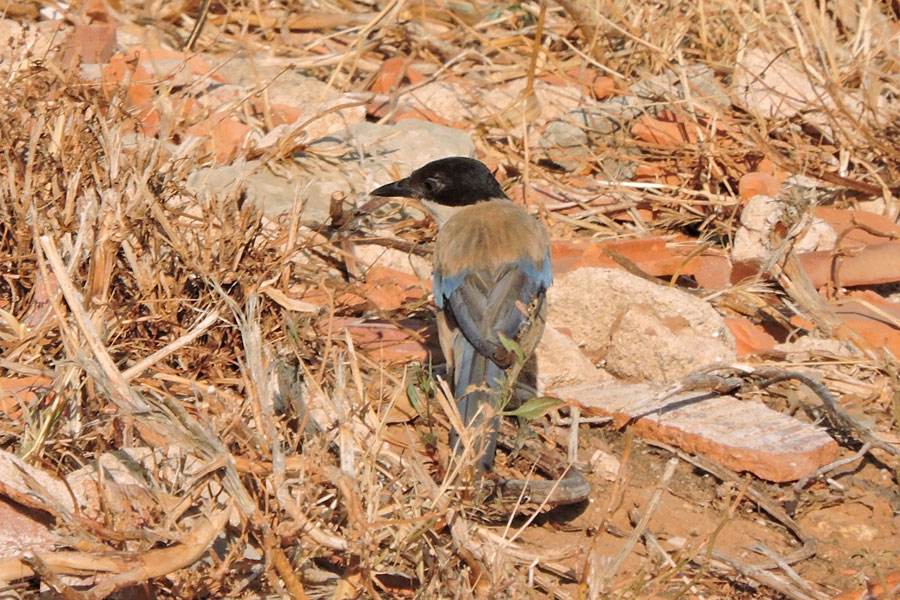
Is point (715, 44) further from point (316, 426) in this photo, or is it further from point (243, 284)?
point (316, 426)

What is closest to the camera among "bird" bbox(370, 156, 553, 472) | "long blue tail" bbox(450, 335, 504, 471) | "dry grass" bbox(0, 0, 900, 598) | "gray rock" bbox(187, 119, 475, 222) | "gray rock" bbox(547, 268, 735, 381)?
"dry grass" bbox(0, 0, 900, 598)

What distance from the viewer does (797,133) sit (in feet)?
22.0

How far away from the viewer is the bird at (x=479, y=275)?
4344mm

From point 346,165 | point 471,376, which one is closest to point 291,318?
point 471,376

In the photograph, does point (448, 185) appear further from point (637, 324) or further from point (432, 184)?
point (637, 324)

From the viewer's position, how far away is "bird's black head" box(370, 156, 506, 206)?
5.35 meters

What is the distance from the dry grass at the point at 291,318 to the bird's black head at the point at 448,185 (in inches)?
17.5

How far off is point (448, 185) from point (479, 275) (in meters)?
0.75

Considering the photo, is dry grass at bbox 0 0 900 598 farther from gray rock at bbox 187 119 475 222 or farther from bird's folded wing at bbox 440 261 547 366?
bird's folded wing at bbox 440 261 547 366

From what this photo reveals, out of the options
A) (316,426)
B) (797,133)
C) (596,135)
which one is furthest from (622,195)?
(316,426)

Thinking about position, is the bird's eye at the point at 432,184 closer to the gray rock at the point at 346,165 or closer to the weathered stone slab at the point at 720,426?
the gray rock at the point at 346,165

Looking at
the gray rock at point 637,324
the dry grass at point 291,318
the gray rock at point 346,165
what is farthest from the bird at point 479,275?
the gray rock at point 346,165

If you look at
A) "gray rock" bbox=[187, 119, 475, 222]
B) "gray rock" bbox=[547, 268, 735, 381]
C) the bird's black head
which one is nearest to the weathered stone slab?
"gray rock" bbox=[547, 268, 735, 381]

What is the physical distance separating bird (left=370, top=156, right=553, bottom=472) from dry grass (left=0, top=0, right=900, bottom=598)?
0.21m
